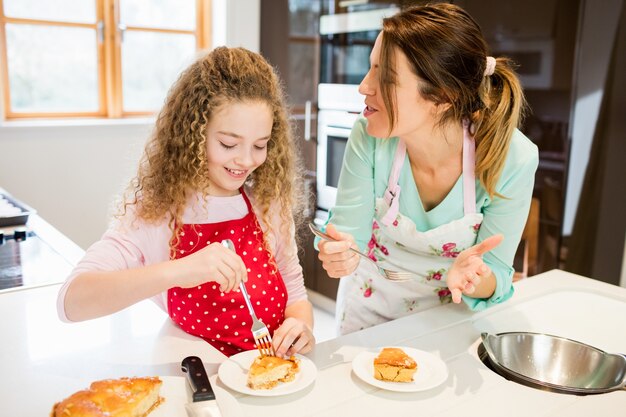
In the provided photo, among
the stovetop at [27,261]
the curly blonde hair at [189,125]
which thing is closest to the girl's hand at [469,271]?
the curly blonde hair at [189,125]

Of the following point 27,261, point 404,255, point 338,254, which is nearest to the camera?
point 338,254

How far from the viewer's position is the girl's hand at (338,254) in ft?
3.70

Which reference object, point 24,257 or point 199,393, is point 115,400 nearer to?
point 199,393

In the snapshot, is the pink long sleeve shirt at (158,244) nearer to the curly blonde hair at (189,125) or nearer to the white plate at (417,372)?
the curly blonde hair at (189,125)

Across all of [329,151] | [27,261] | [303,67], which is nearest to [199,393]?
[27,261]

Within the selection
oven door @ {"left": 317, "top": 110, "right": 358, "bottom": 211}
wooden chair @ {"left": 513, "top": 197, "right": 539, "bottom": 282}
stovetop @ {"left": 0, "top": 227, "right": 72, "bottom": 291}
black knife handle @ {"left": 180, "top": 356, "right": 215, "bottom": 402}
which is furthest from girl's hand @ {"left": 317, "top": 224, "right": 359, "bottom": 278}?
oven door @ {"left": 317, "top": 110, "right": 358, "bottom": 211}

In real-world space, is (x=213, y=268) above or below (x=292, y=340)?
above

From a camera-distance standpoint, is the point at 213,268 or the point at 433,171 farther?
the point at 433,171

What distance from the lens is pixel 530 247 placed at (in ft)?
7.05

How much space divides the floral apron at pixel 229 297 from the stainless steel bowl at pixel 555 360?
0.45 metres

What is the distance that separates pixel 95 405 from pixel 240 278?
0.95 ft

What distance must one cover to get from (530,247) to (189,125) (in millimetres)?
1476

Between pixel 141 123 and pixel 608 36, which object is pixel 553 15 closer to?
pixel 608 36

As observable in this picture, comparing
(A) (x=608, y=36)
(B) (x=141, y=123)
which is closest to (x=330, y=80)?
(B) (x=141, y=123)
